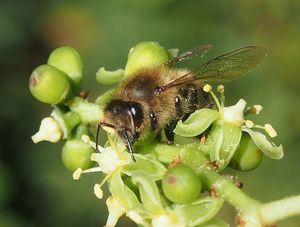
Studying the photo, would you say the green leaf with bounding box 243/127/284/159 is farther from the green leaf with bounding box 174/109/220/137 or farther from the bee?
the bee

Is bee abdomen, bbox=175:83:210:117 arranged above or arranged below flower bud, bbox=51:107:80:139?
above

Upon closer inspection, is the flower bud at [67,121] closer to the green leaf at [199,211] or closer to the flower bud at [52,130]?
the flower bud at [52,130]

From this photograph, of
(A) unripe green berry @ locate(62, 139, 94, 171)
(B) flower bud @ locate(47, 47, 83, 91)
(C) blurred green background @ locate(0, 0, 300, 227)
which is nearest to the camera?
(A) unripe green berry @ locate(62, 139, 94, 171)

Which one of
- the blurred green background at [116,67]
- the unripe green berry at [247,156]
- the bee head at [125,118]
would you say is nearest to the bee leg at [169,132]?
the bee head at [125,118]

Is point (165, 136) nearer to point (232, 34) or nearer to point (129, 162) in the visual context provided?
point (129, 162)

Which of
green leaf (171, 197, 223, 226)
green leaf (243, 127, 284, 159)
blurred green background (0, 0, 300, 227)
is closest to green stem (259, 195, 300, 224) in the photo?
green leaf (171, 197, 223, 226)

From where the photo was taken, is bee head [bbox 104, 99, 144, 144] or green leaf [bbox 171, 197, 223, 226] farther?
bee head [bbox 104, 99, 144, 144]
